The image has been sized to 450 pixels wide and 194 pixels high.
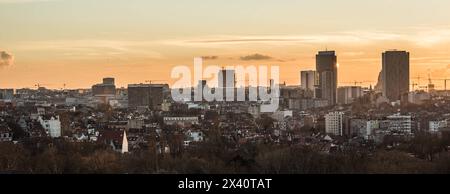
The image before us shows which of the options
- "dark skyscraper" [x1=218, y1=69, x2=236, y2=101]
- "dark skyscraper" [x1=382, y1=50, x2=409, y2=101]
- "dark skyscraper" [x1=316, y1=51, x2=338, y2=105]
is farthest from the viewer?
"dark skyscraper" [x1=382, y1=50, x2=409, y2=101]

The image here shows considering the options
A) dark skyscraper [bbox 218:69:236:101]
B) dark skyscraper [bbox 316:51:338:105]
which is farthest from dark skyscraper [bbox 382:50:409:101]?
dark skyscraper [bbox 218:69:236:101]

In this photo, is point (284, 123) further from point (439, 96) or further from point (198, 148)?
point (198, 148)

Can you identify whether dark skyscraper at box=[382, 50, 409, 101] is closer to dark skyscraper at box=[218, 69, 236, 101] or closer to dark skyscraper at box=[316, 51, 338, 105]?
dark skyscraper at box=[316, 51, 338, 105]

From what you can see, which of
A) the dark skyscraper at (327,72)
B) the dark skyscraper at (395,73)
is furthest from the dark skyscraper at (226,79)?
the dark skyscraper at (395,73)

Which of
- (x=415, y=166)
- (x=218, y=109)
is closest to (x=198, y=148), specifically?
(x=415, y=166)

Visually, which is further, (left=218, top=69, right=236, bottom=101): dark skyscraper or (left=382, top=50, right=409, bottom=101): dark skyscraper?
(left=382, top=50, right=409, bottom=101): dark skyscraper

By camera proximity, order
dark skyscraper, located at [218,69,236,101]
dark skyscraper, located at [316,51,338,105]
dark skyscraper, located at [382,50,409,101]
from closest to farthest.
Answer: dark skyscraper, located at [218,69,236,101]
dark skyscraper, located at [316,51,338,105]
dark skyscraper, located at [382,50,409,101]

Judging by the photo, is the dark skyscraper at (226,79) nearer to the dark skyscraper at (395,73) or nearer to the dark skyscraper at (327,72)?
the dark skyscraper at (327,72)
